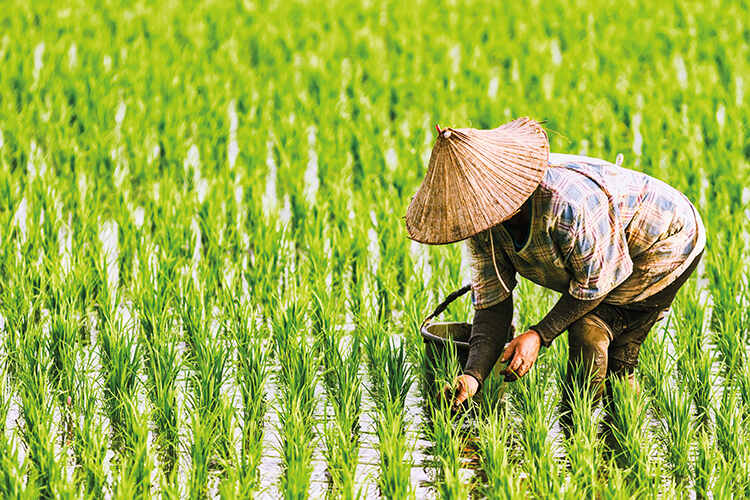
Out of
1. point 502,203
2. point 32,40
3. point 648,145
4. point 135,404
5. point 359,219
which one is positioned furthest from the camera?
point 32,40

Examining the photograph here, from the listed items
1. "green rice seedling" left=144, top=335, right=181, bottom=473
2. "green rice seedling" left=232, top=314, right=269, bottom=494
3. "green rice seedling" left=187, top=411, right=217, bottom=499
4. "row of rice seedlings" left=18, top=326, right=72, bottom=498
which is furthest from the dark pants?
"row of rice seedlings" left=18, top=326, right=72, bottom=498

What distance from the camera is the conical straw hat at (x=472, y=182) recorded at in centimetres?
237

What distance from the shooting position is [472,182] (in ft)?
7.79

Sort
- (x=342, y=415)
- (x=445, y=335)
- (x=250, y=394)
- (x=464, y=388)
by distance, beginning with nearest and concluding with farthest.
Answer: (x=464, y=388), (x=342, y=415), (x=250, y=394), (x=445, y=335)

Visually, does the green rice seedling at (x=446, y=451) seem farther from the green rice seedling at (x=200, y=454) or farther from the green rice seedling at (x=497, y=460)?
the green rice seedling at (x=200, y=454)

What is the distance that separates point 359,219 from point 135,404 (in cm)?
164

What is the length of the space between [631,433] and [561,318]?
36 cm

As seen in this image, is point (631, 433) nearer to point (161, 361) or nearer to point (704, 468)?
point (704, 468)

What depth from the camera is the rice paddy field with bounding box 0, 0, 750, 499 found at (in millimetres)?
2637

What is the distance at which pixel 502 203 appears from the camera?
237 centimetres

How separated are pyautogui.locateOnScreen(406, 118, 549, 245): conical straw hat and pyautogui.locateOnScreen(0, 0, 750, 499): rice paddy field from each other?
46 cm

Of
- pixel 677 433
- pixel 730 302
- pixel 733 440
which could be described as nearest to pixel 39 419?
pixel 677 433

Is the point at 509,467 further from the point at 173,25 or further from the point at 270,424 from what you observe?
the point at 173,25

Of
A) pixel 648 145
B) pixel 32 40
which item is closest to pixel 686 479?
pixel 648 145
